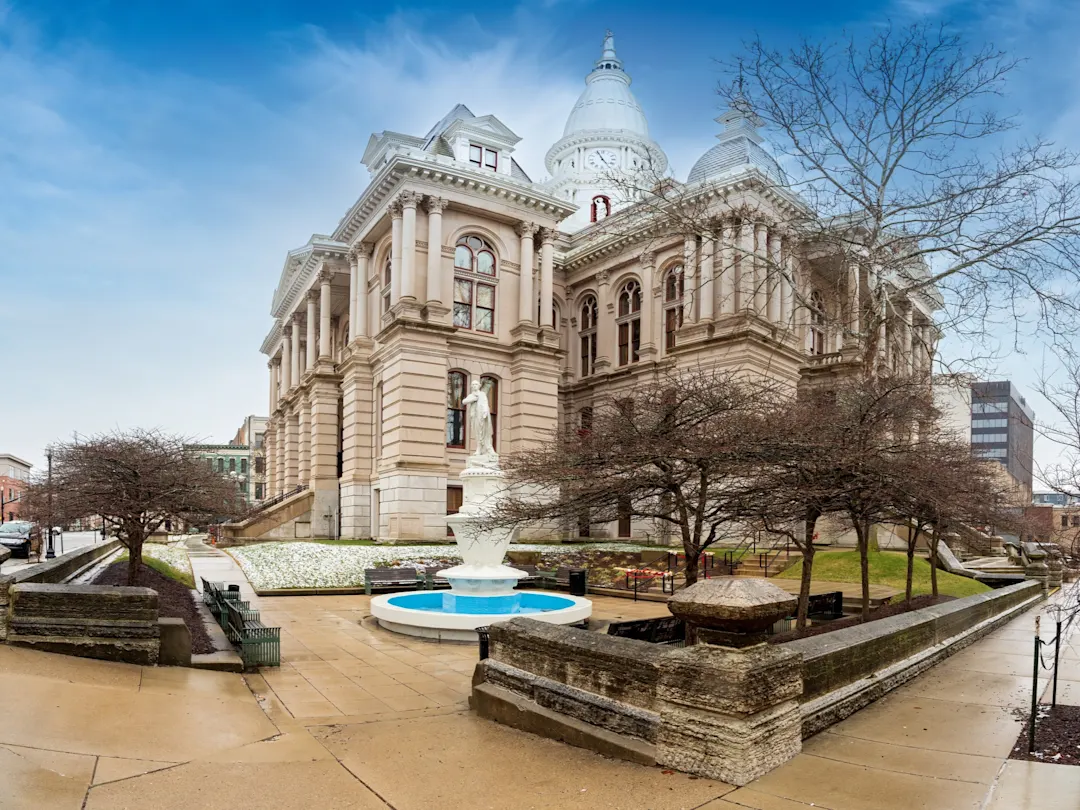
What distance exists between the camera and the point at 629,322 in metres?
45.8

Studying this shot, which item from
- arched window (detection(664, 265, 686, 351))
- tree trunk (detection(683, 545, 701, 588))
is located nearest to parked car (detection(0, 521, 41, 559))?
tree trunk (detection(683, 545, 701, 588))

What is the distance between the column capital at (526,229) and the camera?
133ft

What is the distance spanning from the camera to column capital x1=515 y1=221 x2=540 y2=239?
40.7 meters

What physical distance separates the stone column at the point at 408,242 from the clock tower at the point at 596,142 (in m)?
25.9

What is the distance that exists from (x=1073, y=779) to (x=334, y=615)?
15.2 metres

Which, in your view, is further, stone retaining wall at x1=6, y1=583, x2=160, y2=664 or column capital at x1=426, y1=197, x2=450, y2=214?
column capital at x1=426, y1=197, x2=450, y2=214

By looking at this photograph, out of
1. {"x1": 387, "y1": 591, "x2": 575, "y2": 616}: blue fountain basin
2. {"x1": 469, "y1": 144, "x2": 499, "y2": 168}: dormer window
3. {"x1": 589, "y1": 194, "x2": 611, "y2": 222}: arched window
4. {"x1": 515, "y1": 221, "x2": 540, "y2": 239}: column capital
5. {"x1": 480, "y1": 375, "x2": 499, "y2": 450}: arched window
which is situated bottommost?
{"x1": 387, "y1": 591, "x2": 575, "y2": 616}: blue fountain basin

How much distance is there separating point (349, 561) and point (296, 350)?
Result: 30354 mm

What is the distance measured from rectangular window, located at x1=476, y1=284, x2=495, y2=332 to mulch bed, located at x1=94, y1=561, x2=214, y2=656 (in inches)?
865

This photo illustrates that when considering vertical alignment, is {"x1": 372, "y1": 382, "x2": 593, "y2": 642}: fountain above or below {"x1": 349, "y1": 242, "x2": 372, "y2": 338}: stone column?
below

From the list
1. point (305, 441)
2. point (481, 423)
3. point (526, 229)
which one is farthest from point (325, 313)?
point (481, 423)

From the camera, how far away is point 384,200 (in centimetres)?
3884

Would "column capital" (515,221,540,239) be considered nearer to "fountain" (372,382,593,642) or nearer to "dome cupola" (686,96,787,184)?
"dome cupola" (686,96,787,184)

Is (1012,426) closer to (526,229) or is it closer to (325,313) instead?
(526,229)
